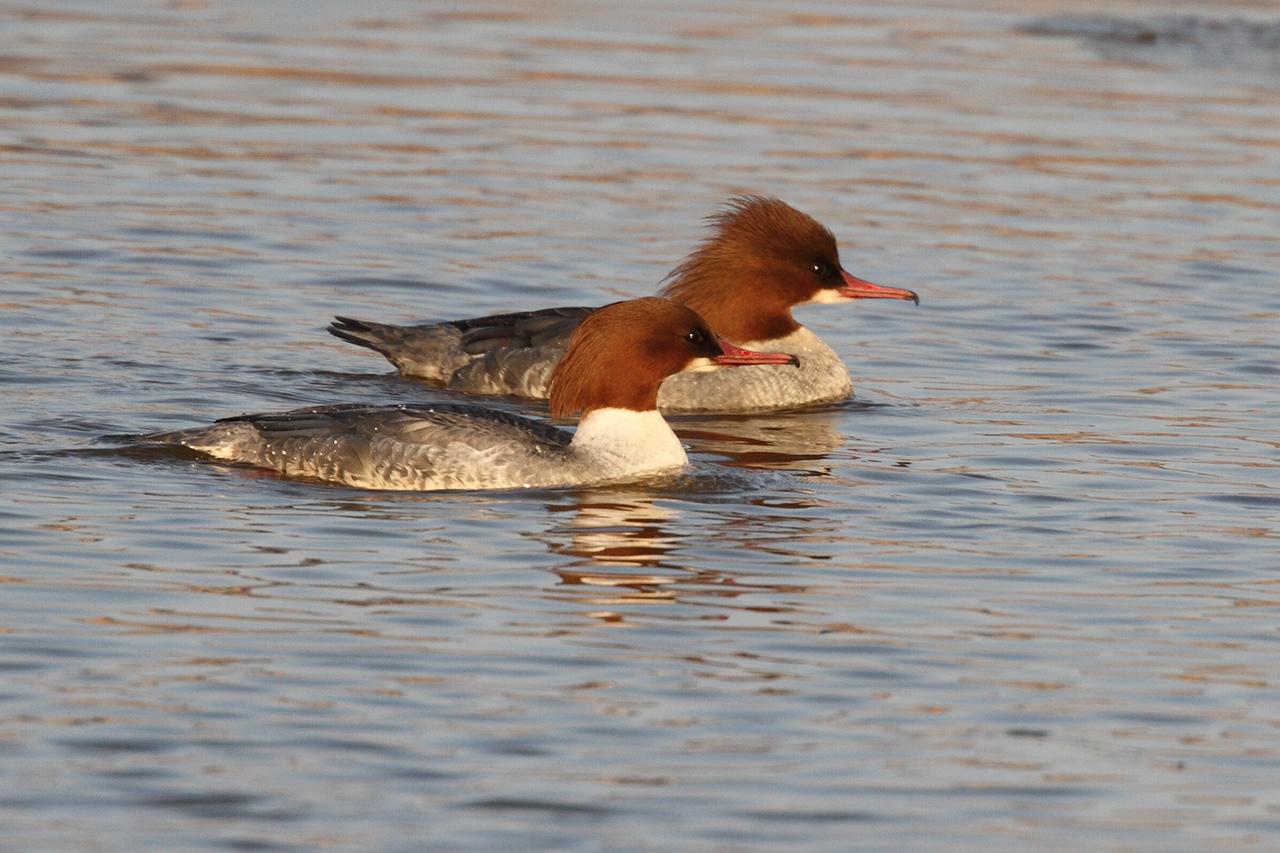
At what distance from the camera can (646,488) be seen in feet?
38.9

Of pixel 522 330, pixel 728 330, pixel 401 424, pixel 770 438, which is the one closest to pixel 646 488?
pixel 401 424

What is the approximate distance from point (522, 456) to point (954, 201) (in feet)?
30.4

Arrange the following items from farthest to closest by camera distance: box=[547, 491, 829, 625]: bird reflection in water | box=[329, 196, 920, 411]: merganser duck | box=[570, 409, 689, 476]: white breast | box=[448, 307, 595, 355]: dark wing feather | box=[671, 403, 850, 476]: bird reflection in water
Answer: box=[329, 196, 920, 411]: merganser duck → box=[448, 307, 595, 355]: dark wing feather → box=[671, 403, 850, 476]: bird reflection in water → box=[570, 409, 689, 476]: white breast → box=[547, 491, 829, 625]: bird reflection in water

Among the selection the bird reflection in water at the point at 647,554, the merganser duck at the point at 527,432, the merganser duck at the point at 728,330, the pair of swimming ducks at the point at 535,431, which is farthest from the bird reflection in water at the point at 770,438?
the bird reflection in water at the point at 647,554

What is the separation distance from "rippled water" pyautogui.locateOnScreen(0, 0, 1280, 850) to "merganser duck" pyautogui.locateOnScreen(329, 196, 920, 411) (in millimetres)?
345

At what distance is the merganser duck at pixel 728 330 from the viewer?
1473cm

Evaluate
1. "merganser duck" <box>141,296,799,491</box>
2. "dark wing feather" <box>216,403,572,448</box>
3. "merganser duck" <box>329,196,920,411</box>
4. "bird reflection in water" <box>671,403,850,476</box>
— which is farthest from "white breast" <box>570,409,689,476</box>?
"merganser duck" <box>329,196,920,411</box>

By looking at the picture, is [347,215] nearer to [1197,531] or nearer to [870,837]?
[1197,531]

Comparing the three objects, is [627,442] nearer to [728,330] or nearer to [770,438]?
[770,438]

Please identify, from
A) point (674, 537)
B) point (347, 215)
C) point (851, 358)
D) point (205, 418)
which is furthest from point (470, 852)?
point (347, 215)

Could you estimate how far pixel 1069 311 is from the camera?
16953 millimetres

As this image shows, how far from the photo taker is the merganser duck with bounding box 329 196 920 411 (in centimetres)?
1473

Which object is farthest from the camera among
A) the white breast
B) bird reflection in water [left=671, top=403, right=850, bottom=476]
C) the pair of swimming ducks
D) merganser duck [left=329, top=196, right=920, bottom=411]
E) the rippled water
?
merganser duck [left=329, top=196, right=920, bottom=411]

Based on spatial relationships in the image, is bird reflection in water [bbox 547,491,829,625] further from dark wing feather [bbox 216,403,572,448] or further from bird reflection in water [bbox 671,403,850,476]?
bird reflection in water [bbox 671,403,850,476]
